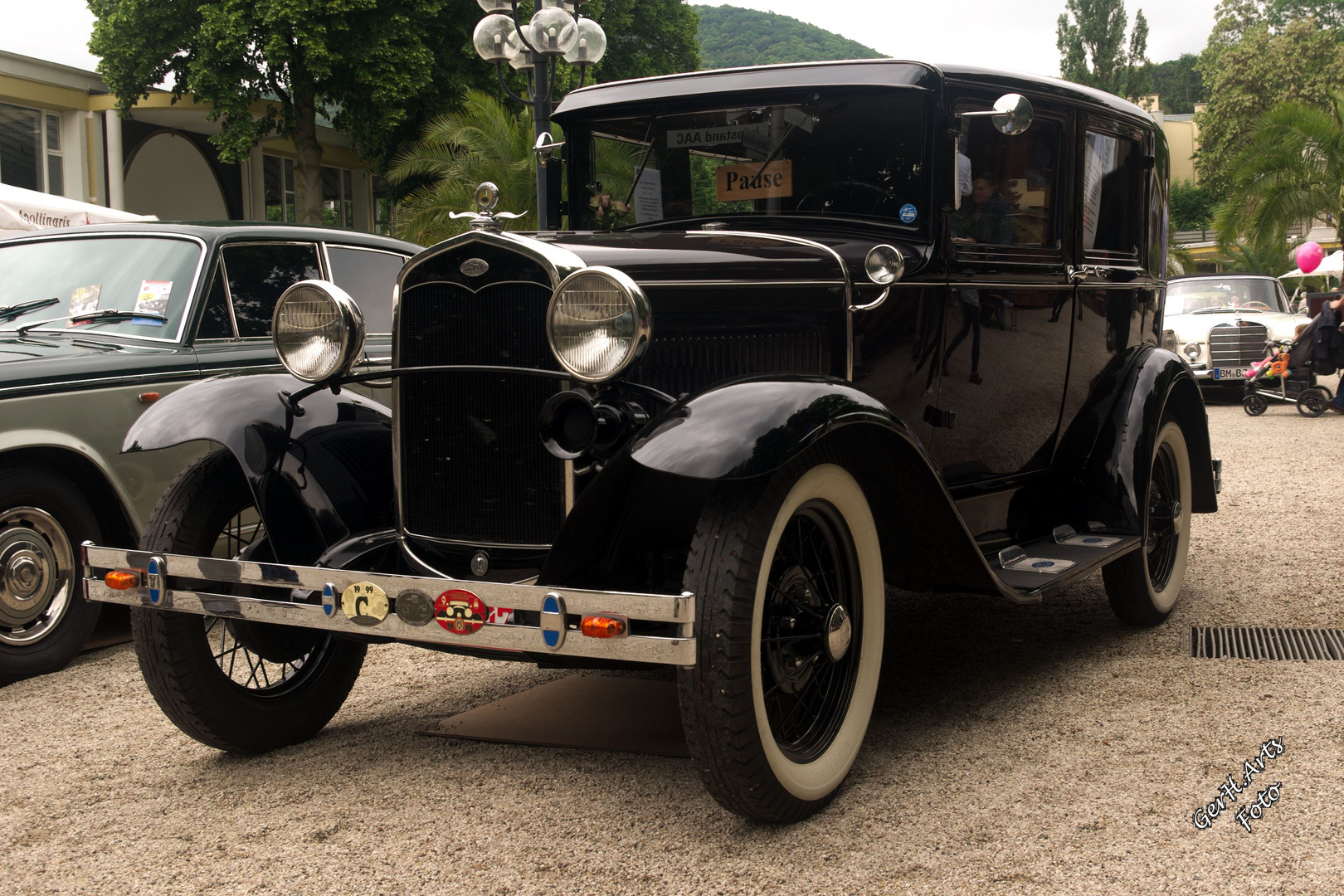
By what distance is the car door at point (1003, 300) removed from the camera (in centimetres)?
399

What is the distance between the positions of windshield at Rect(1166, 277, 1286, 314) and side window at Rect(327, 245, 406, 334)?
1343 centimetres

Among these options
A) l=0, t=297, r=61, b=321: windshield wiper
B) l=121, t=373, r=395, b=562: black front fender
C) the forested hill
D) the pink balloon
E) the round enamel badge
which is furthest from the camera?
the forested hill

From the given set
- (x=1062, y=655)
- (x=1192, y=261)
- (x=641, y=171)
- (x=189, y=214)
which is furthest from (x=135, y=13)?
(x=1192, y=261)

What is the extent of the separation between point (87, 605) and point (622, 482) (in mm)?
2871

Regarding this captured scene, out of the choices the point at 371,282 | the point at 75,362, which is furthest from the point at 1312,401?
the point at 75,362

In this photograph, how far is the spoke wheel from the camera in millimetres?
4625

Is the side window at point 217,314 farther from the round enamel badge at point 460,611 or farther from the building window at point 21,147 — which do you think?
the building window at point 21,147

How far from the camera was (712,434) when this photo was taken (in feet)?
8.64

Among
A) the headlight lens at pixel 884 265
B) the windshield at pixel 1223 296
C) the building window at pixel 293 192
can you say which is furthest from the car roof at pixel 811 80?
the building window at pixel 293 192

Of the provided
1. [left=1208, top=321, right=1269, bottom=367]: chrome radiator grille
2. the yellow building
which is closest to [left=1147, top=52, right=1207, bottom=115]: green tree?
the yellow building

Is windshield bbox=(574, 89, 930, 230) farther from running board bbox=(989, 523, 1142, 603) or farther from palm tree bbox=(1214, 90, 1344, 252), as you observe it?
palm tree bbox=(1214, 90, 1344, 252)

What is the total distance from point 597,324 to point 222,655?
5.44ft

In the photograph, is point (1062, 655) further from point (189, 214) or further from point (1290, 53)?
point (1290, 53)

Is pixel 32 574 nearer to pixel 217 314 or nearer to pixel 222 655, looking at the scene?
pixel 217 314
